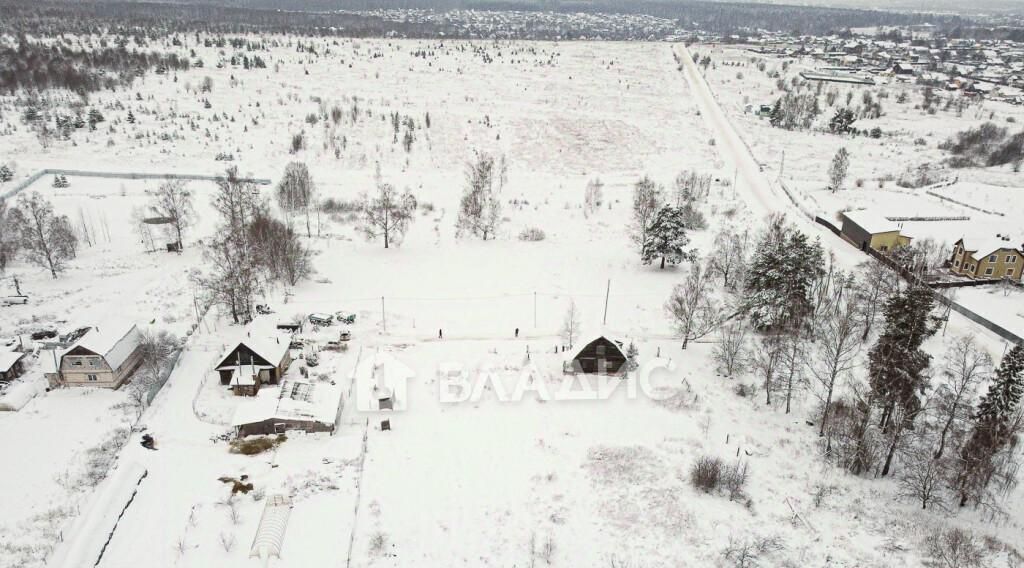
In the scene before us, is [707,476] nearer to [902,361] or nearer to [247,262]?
[902,361]

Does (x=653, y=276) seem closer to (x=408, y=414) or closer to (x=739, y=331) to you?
(x=739, y=331)

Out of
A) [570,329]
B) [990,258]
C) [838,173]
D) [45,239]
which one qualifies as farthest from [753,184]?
[45,239]

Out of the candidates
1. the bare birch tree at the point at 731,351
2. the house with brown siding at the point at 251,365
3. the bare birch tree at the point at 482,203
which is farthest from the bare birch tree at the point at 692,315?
the house with brown siding at the point at 251,365

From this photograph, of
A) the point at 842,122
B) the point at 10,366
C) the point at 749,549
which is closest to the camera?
the point at 749,549

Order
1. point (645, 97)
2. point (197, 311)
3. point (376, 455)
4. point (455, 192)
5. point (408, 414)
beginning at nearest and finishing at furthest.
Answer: point (376, 455) < point (408, 414) < point (197, 311) < point (455, 192) < point (645, 97)

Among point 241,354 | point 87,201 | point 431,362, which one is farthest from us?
point 87,201

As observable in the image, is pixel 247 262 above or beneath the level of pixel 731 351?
above

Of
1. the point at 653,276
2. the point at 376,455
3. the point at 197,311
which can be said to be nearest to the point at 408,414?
the point at 376,455
